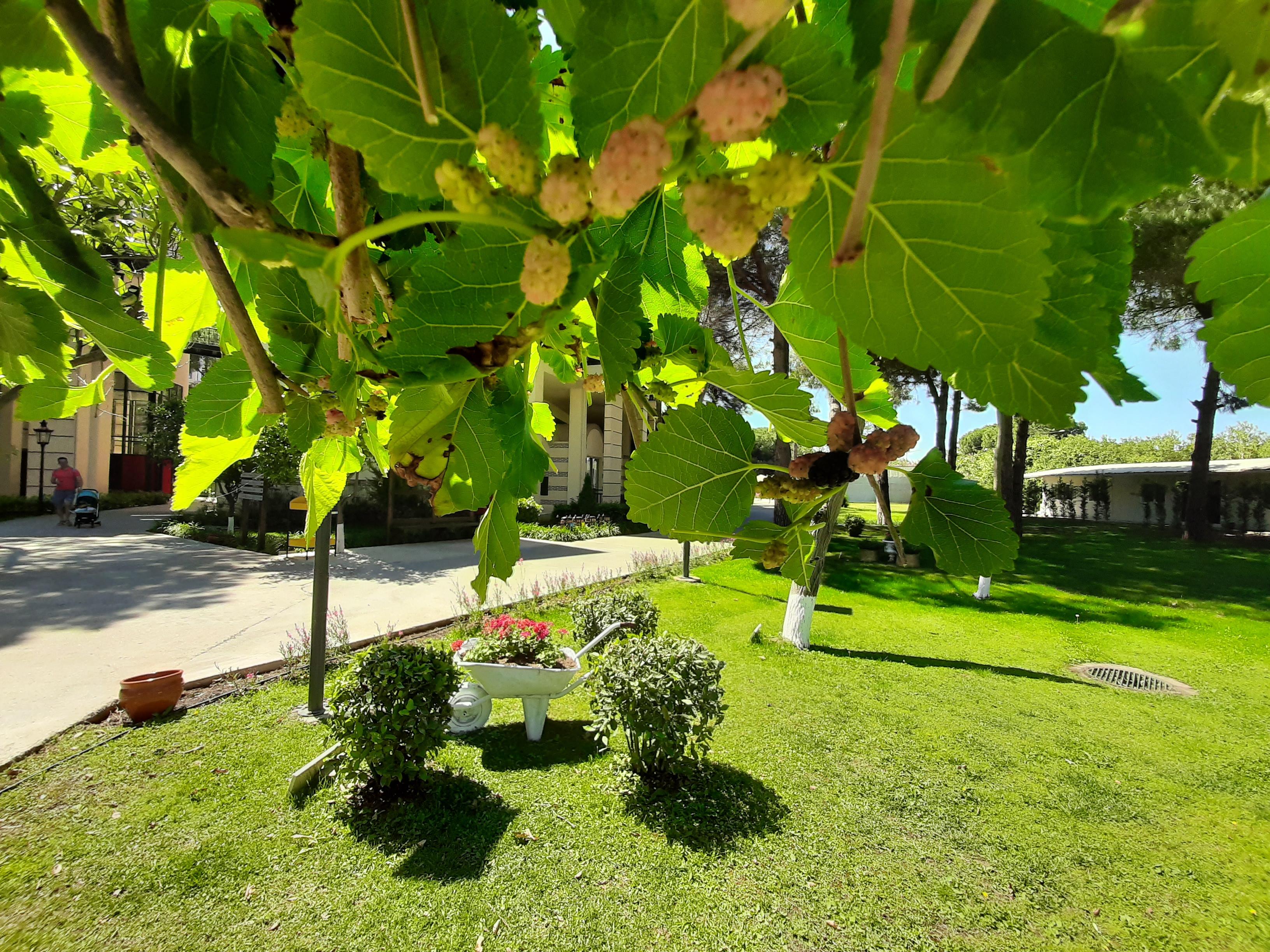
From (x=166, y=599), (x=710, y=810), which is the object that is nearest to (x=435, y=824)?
(x=710, y=810)

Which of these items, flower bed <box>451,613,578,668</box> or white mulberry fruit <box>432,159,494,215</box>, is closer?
white mulberry fruit <box>432,159,494,215</box>

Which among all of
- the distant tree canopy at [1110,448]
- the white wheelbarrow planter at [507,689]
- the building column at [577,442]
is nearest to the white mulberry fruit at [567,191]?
the white wheelbarrow planter at [507,689]

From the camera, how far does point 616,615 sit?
5.81m

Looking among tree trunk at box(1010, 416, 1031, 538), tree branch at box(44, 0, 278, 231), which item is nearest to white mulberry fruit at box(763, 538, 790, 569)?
tree branch at box(44, 0, 278, 231)

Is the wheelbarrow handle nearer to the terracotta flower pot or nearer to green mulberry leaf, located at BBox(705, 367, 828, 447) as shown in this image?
the terracotta flower pot

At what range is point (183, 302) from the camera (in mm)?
911

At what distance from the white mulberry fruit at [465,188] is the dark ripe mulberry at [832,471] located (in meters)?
0.24

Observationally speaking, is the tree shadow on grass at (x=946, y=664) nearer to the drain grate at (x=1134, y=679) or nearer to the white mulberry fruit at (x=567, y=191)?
the drain grate at (x=1134, y=679)

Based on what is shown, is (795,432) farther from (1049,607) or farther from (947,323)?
(1049,607)

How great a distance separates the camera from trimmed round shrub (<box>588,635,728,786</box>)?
3.81 m

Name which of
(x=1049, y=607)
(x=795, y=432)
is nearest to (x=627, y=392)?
(x=795, y=432)

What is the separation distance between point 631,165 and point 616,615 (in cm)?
577

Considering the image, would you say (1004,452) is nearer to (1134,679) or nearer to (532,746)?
(532,746)

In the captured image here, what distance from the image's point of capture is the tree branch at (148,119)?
1.17ft
